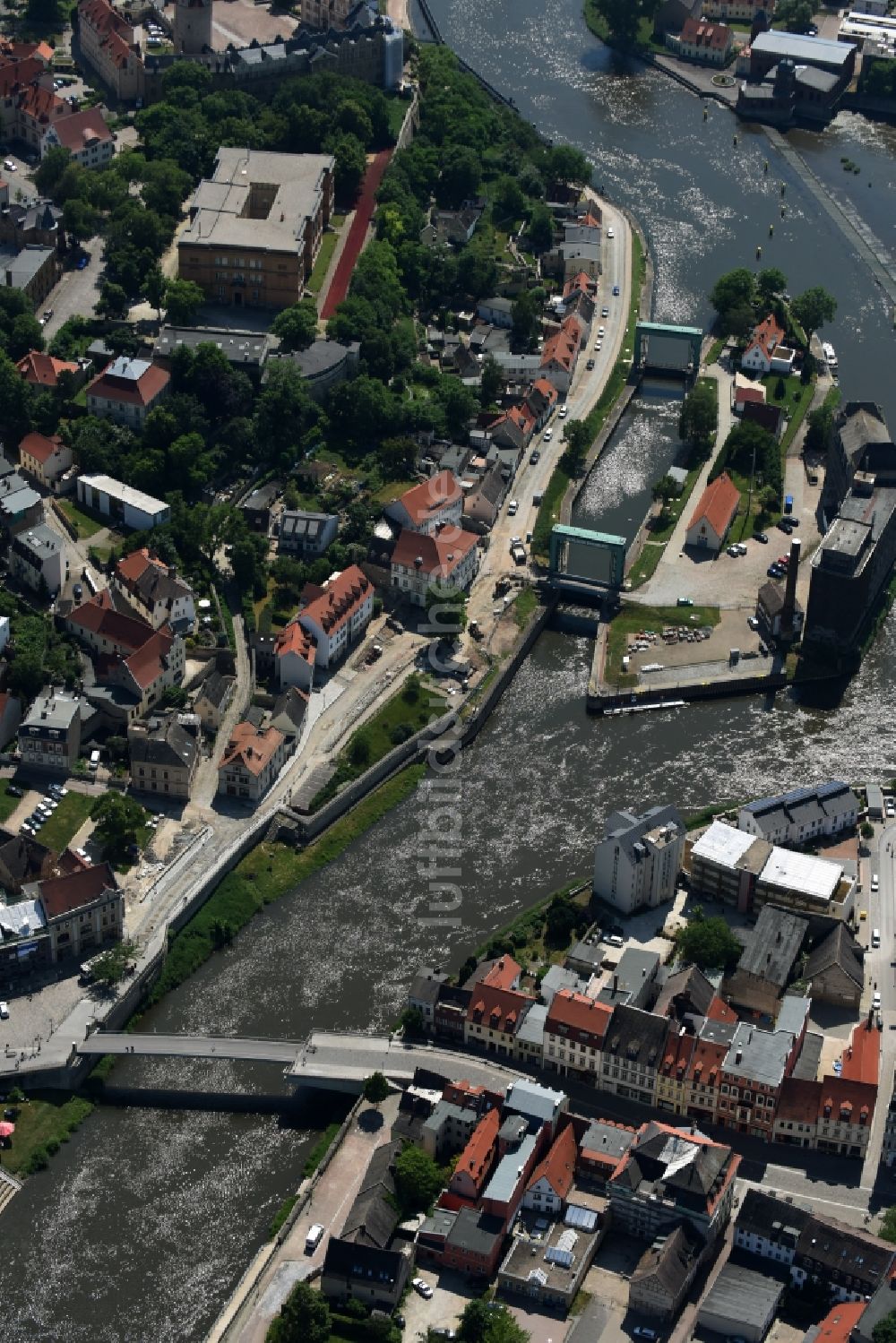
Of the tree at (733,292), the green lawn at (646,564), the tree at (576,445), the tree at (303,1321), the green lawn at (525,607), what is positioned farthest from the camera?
the tree at (733,292)

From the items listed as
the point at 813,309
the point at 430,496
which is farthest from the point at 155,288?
the point at 813,309

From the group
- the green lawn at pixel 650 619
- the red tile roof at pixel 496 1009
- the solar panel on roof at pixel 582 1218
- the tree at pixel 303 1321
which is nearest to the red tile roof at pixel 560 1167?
the solar panel on roof at pixel 582 1218

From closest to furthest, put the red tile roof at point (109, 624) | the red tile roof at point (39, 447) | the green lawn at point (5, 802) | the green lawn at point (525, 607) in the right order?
the green lawn at point (5, 802) < the red tile roof at point (109, 624) < the green lawn at point (525, 607) < the red tile roof at point (39, 447)

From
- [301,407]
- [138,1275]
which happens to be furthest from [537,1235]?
[301,407]

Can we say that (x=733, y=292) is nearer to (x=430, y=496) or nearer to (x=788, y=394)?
(x=788, y=394)

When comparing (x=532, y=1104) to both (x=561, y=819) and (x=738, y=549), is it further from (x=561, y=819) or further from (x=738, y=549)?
(x=738, y=549)

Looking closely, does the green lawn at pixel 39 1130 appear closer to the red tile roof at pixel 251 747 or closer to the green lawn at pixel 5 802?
the green lawn at pixel 5 802
